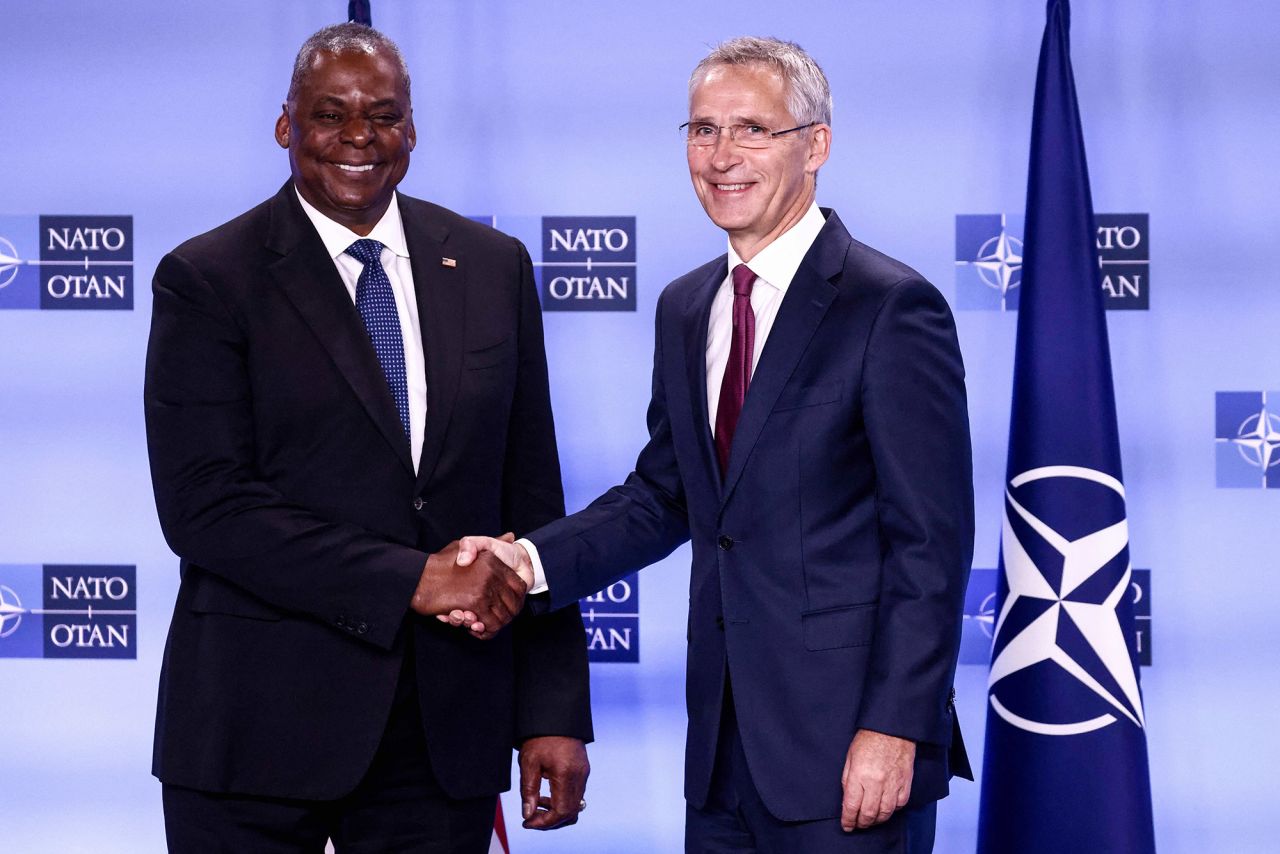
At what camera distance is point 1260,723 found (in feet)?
11.2

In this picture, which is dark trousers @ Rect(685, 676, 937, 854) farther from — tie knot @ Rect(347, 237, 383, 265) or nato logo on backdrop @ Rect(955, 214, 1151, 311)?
nato logo on backdrop @ Rect(955, 214, 1151, 311)

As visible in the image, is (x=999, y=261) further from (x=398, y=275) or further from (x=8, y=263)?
(x=8, y=263)

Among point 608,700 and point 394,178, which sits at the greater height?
point 394,178

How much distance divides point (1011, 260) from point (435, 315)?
170cm

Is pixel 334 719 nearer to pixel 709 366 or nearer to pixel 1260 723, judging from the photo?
pixel 709 366

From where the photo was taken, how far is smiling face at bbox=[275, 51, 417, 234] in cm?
230

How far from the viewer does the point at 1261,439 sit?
3.38 meters

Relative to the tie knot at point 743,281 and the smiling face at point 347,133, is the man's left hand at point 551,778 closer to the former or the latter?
the tie knot at point 743,281

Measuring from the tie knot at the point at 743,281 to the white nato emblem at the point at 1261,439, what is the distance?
5.73 feet

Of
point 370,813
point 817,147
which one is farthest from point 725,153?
point 370,813

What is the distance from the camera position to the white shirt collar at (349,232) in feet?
7.66

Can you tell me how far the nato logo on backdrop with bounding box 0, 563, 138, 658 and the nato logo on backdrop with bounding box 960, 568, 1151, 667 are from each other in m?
2.16

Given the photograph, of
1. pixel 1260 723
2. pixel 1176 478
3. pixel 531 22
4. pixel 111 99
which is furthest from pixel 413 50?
pixel 1260 723

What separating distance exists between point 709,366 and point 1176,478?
5.49 ft
